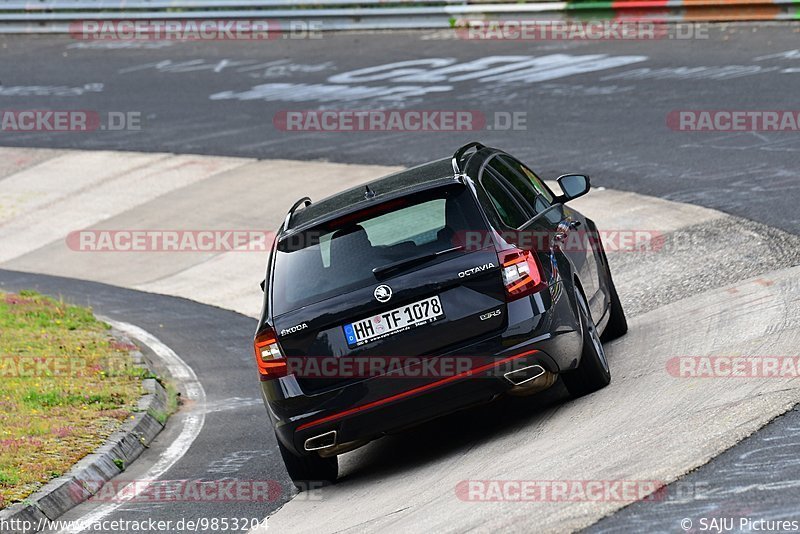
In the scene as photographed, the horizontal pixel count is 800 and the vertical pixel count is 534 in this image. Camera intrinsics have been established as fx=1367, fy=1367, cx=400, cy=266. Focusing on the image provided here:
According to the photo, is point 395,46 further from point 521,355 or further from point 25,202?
point 521,355

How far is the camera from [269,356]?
7848mm

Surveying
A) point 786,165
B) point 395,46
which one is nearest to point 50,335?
point 786,165

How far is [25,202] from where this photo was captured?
1966 centimetres

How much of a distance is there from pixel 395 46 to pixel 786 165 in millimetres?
11807

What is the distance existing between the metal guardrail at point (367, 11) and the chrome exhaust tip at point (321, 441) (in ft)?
49.3

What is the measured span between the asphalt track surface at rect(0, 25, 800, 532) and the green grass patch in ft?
1.95
